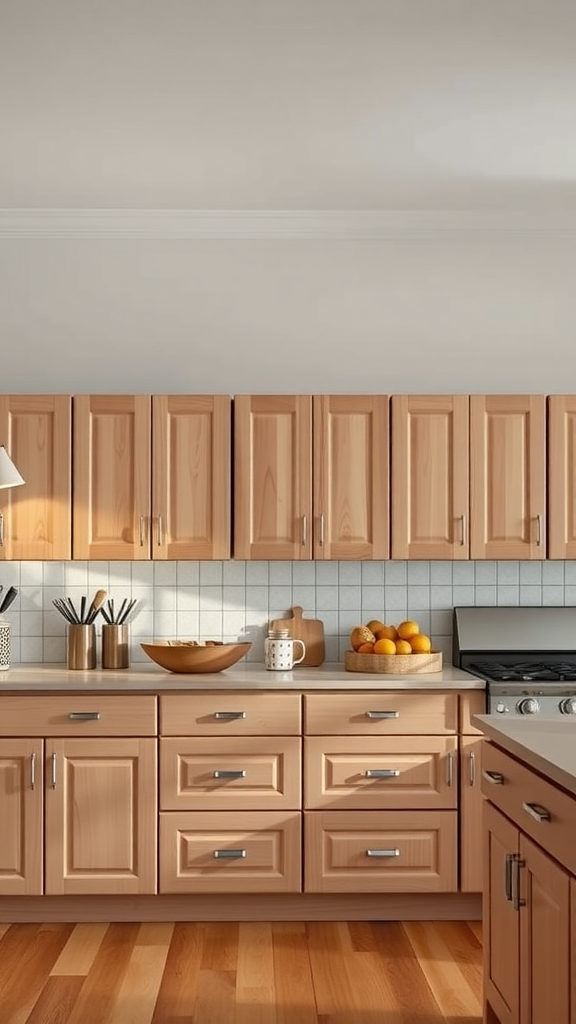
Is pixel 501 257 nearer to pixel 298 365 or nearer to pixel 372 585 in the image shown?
pixel 298 365

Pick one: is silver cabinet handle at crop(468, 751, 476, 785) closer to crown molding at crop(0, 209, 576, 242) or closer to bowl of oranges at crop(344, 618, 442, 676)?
bowl of oranges at crop(344, 618, 442, 676)

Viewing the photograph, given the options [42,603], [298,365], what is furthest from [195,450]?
[42,603]

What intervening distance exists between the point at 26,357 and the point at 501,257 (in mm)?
2154

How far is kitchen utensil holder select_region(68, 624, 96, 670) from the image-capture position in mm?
4316

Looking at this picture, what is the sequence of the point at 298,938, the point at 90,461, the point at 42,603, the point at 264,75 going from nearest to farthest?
the point at 264,75 < the point at 298,938 < the point at 90,461 < the point at 42,603

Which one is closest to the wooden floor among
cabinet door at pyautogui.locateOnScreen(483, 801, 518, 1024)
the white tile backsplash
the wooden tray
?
cabinet door at pyautogui.locateOnScreen(483, 801, 518, 1024)

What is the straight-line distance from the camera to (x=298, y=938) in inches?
148

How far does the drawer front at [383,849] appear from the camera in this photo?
12.8 ft

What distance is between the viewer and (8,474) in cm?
399

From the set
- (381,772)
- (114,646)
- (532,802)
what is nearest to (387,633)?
(381,772)

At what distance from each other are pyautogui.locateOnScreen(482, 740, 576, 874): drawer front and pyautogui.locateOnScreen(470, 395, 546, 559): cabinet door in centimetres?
147

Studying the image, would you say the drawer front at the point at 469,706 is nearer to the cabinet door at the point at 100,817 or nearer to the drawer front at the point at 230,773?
the drawer front at the point at 230,773

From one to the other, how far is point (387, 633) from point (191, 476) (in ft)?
3.36

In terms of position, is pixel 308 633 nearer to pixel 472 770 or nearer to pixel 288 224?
pixel 472 770
